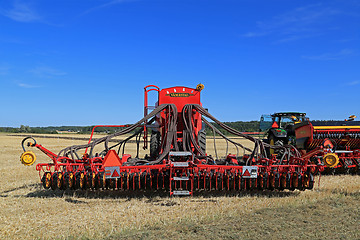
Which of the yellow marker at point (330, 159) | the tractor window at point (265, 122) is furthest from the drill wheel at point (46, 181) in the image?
the tractor window at point (265, 122)

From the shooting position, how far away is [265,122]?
1454 cm

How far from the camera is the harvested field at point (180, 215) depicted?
464 cm

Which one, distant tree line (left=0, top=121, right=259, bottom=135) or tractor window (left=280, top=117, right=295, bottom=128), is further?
distant tree line (left=0, top=121, right=259, bottom=135)

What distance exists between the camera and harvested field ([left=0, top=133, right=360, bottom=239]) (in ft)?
15.2

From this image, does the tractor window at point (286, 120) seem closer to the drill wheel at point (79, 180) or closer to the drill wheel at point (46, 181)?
the drill wheel at point (79, 180)

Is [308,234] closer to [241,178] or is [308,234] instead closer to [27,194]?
[241,178]

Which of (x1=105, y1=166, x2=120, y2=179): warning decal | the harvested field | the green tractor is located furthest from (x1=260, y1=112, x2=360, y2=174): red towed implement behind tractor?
(x1=105, y1=166, x2=120, y2=179): warning decal

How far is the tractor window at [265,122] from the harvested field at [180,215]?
6.30 m

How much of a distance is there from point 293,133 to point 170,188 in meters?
7.42

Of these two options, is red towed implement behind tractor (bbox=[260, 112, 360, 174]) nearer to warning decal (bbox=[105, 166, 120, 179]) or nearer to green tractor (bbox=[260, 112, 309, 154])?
green tractor (bbox=[260, 112, 309, 154])

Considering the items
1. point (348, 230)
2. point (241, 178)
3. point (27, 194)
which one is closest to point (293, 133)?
point (241, 178)

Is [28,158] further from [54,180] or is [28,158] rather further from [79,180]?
[79,180]

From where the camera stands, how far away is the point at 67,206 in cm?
646

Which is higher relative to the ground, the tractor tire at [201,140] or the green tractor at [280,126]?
the green tractor at [280,126]
